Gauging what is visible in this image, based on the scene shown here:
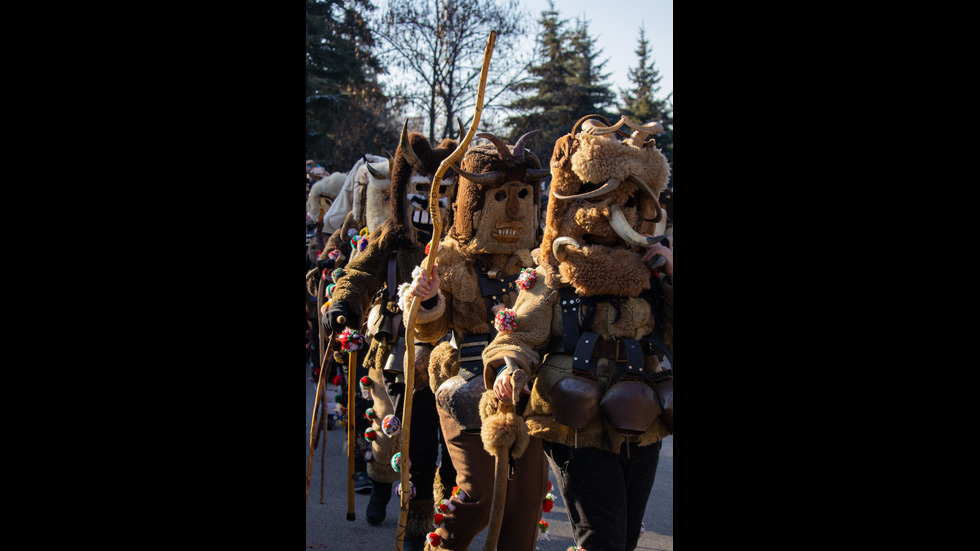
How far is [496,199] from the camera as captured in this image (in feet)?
13.1

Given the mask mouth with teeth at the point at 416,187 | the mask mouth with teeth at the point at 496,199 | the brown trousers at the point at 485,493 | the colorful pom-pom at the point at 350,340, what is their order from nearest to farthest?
the brown trousers at the point at 485,493 → the mask mouth with teeth at the point at 496,199 → the colorful pom-pom at the point at 350,340 → the mask mouth with teeth at the point at 416,187

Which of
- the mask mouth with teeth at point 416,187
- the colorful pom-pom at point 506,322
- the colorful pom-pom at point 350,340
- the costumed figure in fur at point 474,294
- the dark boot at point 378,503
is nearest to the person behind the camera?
the colorful pom-pom at point 506,322

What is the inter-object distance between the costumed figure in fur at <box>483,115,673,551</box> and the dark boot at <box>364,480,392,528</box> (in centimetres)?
212

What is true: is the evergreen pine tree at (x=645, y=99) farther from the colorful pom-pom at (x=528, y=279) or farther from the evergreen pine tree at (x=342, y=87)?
the colorful pom-pom at (x=528, y=279)

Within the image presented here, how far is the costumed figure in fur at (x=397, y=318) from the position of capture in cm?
434

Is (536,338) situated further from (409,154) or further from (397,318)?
(409,154)

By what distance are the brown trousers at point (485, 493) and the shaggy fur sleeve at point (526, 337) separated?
1.44 ft

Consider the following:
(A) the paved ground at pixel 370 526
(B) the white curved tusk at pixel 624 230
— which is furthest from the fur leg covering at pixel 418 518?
(B) the white curved tusk at pixel 624 230

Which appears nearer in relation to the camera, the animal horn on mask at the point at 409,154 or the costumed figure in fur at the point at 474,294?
the costumed figure in fur at the point at 474,294

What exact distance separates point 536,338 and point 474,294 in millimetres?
774

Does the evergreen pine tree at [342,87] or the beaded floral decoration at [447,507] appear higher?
the evergreen pine tree at [342,87]

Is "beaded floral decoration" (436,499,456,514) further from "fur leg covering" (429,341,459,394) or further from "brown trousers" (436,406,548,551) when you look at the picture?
"fur leg covering" (429,341,459,394)
